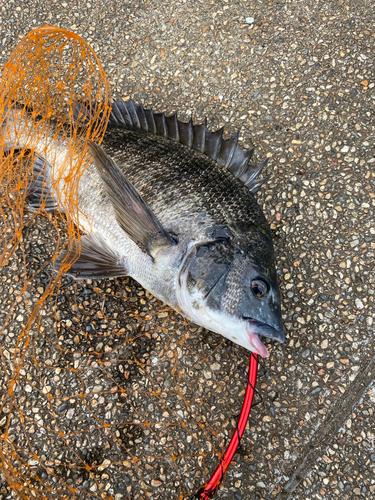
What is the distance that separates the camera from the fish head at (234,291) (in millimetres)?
2055

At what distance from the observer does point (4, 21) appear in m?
3.71

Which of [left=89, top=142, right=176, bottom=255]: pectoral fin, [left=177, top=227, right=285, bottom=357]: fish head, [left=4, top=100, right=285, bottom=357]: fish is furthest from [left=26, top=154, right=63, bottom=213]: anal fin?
[left=177, top=227, right=285, bottom=357]: fish head

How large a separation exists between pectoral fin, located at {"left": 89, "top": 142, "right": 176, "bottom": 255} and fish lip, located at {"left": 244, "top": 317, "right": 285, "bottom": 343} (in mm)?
706

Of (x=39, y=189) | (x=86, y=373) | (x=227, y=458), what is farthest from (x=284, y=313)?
(x=39, y=189)

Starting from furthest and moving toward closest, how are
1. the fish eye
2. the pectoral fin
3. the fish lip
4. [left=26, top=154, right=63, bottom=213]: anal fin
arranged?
1. [left=26, top=154, right=63, bottom=213]: anal fin
2. the pectoral fin
3. the fish eye
4. the fish lip

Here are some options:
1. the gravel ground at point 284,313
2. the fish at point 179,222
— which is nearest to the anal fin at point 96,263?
the fish at point 179,222

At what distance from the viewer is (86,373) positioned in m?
2.62

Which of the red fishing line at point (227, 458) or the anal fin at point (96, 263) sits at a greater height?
the anal fin at point (96, 263)

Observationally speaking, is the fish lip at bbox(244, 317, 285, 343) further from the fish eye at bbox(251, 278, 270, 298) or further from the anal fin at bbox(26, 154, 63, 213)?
the anal fin at bbox(26, 154, 63, 213)

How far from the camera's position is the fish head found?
2.05 m

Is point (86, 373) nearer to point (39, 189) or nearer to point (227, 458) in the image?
point (227, 458)

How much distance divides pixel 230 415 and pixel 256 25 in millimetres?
3443

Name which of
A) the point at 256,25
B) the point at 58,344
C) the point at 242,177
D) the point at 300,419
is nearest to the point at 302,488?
the point at 300,419

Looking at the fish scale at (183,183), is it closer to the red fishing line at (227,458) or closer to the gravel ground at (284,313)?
the gravel ground at (284,313)
